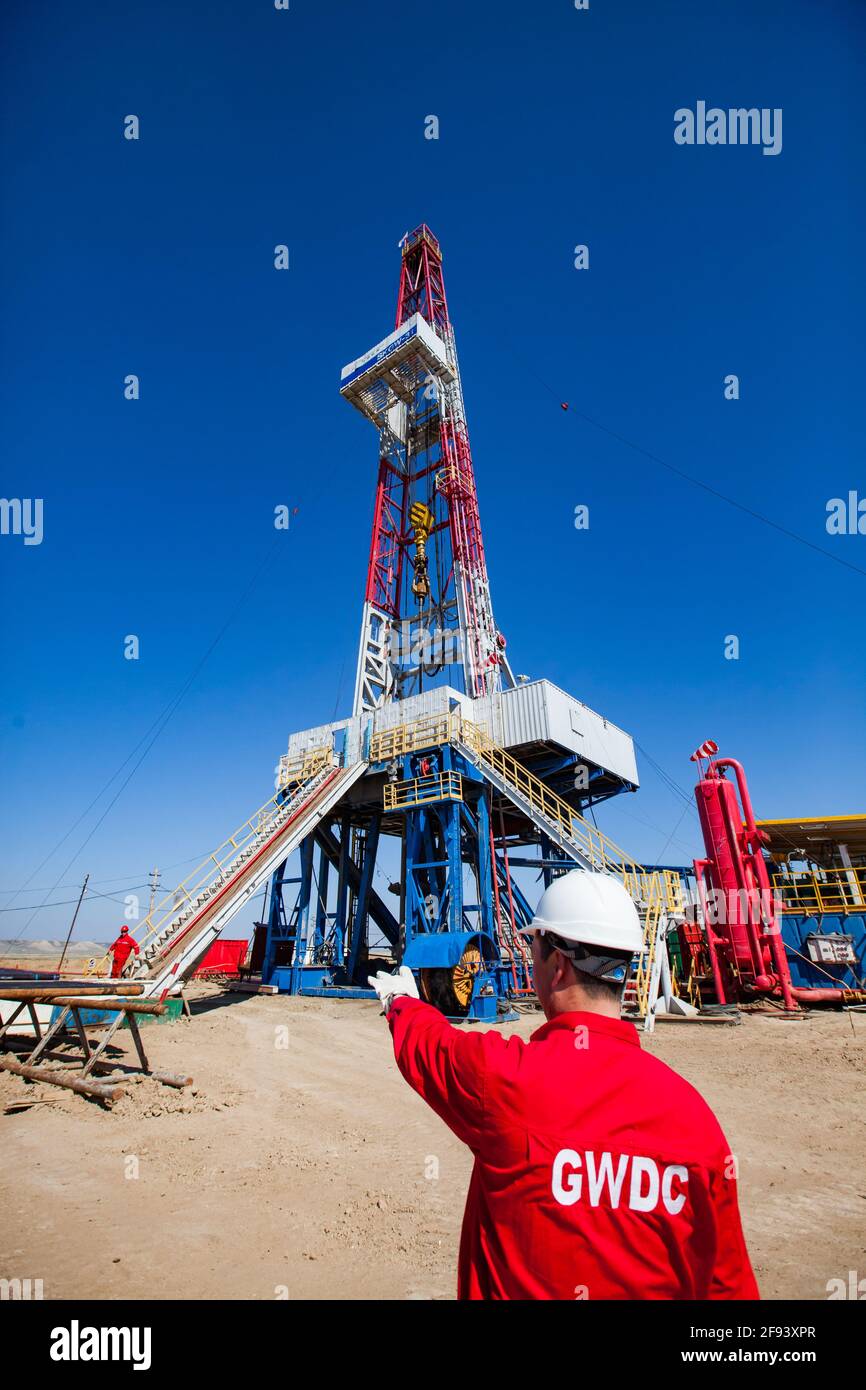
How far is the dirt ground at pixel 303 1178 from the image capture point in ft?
12.4

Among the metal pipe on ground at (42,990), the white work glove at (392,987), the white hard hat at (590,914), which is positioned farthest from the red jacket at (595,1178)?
the metal pipe on ground at (42,990)

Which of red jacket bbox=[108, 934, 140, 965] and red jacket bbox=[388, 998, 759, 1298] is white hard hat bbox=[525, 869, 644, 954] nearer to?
red jacket bbox=[388, 998, 759, 1298]

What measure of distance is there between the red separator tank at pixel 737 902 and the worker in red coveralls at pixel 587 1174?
15708mm

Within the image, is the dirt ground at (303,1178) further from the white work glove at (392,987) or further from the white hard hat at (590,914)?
the white hard hat at (590,914)

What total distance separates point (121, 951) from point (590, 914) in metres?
13.9

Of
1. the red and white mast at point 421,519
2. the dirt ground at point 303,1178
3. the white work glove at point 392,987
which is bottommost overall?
the dirt ground at point 303,1178

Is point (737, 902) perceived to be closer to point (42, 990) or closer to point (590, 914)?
point (42, 990)

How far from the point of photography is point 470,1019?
42.4ft

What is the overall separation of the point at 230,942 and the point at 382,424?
25.3 m

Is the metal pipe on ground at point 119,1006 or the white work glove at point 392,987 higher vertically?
the white work glove at point 392,987

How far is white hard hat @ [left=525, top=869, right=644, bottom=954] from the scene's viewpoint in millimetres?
1858

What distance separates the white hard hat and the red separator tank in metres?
15.5
